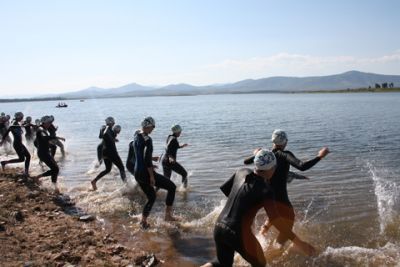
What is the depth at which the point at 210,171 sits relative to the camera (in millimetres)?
17391

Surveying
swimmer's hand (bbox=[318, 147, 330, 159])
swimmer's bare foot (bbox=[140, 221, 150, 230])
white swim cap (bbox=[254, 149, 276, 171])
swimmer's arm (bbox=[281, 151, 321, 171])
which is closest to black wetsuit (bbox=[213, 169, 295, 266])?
white swim cap (bbox=[254, 149, 276, 171])

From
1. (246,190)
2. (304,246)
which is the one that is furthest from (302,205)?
(246,190)

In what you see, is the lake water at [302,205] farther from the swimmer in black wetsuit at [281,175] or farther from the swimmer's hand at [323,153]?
the swimmer's hand at [323,153]

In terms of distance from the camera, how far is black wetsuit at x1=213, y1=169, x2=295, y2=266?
548cm

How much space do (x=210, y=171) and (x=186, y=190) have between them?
347cm

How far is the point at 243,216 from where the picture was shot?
18.2 ft

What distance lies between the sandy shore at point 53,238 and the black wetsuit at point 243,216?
2.60 m

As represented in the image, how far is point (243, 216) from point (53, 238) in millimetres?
4917

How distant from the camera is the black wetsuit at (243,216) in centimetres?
548

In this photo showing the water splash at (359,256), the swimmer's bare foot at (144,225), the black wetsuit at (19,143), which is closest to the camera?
the water splash at (359,256)

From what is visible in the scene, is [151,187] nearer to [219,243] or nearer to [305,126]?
[219,243]

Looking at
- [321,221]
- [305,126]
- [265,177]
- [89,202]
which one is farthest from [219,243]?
[305,126]

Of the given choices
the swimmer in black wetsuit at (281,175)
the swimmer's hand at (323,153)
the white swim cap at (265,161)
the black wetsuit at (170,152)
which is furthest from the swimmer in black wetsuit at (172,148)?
the white swim cap at (265,161)

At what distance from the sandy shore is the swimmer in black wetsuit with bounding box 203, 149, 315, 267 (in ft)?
8.69
